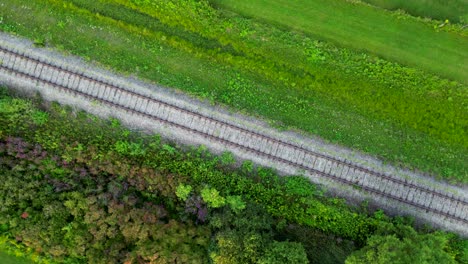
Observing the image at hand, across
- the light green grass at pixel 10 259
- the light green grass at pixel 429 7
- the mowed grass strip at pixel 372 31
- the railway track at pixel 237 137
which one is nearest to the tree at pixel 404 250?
the railway track at pixel 237 137

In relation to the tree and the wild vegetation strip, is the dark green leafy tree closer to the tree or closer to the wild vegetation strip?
the tree

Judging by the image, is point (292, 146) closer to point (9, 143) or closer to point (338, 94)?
point (338, 94)

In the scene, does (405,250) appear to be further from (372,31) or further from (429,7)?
(429,7)

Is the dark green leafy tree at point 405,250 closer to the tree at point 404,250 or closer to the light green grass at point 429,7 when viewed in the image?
the tree at point 404,250

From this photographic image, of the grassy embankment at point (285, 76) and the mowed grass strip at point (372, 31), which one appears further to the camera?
the mowed grass strip at point (372, 31)

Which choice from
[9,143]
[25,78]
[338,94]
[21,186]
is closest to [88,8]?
[25,78]

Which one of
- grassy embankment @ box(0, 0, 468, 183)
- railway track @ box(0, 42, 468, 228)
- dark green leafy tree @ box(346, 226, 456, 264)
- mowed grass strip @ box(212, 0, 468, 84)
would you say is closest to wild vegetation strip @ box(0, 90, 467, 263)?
dark green leafy tree @ box(346, 226, 456, 264)
